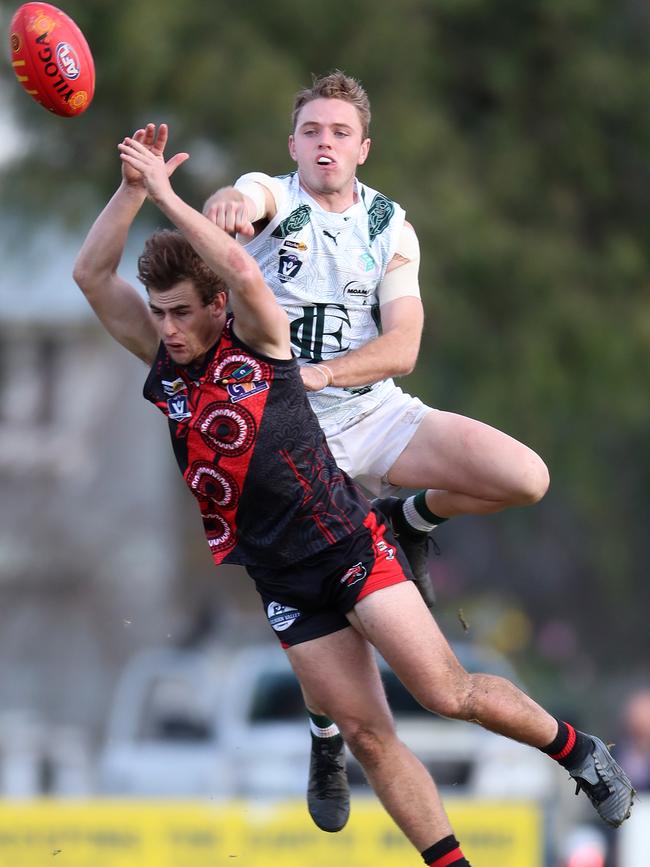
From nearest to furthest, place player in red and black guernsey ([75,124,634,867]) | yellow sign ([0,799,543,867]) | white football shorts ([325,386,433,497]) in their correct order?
A: player in red and black guernsey ([75,124,634,867]) < white football shorts ([325,386,433,497]) < yellow sign ([0,799,543,867])

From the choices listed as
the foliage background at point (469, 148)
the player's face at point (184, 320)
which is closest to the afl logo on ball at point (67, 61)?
the player's face at point (184, 320)

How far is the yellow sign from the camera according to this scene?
9.01m

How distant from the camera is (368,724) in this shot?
579 centimetres

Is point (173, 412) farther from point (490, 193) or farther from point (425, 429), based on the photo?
point (490, 193)

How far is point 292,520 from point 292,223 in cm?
104

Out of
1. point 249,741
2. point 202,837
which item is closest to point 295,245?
point 202,837

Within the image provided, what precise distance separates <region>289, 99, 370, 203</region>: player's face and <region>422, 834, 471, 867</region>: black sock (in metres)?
2.35

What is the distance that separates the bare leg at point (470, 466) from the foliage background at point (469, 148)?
339 inches

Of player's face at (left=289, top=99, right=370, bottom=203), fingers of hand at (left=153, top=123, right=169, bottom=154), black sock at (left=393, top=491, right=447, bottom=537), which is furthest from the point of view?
black sock at (left=393, top=491, right=447, bottom=537)

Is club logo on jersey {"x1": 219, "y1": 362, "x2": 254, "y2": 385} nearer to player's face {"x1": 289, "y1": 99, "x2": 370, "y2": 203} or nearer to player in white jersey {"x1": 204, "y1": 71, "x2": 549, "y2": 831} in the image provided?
player in white jersey {"x1": 204, "y1": 71, "x2": 549, "y2": 831}

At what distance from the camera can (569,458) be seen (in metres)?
19.6

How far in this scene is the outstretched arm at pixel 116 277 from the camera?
5.54 meters

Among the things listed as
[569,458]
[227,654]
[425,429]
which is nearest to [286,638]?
[425,429]

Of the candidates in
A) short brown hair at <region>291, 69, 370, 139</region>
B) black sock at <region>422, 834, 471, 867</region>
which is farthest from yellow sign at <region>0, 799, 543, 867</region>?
short brown hair at <region>291, 69, 370, 139</region>
